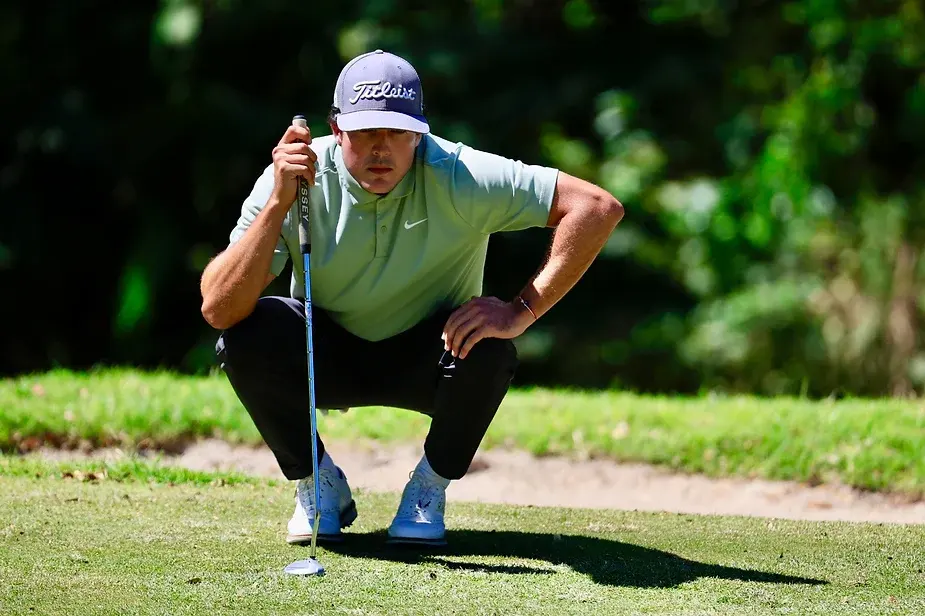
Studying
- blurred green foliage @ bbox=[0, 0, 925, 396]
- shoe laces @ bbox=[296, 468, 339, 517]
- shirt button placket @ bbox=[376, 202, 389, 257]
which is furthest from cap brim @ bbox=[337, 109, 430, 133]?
blurred green foliage @ bbox=[0, 0, 925, 396]

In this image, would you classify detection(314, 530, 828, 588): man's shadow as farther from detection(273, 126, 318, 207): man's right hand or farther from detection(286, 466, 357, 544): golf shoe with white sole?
detection(273, 126, 318, 207): man's right hand

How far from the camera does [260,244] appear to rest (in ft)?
11.5

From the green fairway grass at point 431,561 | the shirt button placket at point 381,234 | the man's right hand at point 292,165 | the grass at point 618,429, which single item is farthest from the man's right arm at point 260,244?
the grass at point 618,429

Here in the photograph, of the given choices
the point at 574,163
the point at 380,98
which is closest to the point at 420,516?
the point at 380,98

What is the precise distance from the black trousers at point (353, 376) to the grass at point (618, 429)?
6.14 feet

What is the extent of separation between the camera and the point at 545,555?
3.68 m

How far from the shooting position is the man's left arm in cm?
363

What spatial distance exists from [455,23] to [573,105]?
1262 millimetres

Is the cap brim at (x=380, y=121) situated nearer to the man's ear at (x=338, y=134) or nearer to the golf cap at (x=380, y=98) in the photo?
the golf cap at (x=380, y=98)

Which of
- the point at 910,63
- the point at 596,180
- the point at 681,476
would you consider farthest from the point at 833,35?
the point at 681,476

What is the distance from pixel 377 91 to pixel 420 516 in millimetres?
1149

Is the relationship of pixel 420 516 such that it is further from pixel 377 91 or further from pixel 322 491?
pixel 377 91

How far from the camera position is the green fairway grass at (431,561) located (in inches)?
119

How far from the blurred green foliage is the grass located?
4610 mm
